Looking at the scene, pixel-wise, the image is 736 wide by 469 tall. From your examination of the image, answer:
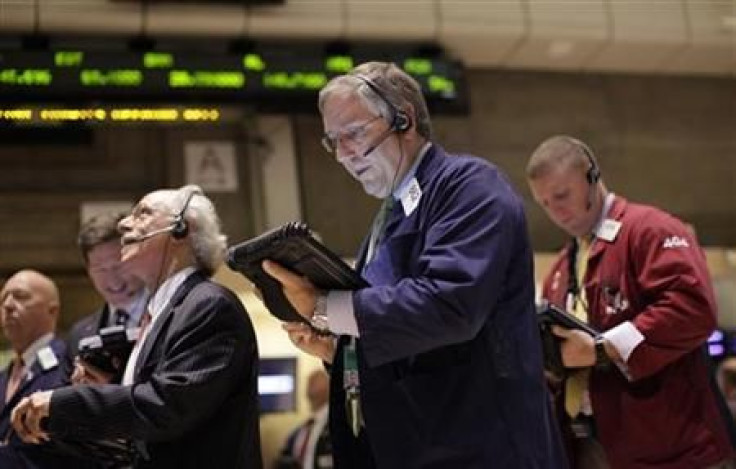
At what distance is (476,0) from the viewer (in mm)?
6941

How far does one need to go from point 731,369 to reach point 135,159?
442 cm

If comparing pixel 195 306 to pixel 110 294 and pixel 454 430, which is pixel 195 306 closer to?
pixel 454 430

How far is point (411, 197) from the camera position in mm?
2363

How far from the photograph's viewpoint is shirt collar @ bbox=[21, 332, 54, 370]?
420cm

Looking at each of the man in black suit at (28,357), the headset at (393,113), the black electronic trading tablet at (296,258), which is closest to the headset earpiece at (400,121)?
the headset at (393,113)

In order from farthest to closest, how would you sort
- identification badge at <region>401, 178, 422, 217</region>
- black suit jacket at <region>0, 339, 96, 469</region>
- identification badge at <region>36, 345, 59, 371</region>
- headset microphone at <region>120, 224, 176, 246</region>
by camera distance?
1. identification badge at <region>36, 345, 59, 371</region>
2. black suit jacket at <region>0, 339, 96, 469</region>
3. headset microphone at <region>120, 224, 176, 246</region>
4. identification badge at <region>401, 178, 422, 217</region>

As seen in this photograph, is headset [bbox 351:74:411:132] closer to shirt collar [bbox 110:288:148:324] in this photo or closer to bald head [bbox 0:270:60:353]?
shirt collar [bbox 110:288:148:324]

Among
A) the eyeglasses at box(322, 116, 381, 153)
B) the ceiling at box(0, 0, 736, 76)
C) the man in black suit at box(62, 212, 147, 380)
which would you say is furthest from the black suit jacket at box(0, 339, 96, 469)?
the ceiling at box(0, 0, 736, 76)

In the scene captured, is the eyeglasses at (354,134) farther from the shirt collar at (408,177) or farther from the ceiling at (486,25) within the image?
the ceiling at (486,25)

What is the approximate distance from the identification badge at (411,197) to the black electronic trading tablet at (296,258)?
22 centimetres

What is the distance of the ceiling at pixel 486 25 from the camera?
20.7ft

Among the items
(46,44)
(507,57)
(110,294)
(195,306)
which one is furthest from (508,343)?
(507,57)

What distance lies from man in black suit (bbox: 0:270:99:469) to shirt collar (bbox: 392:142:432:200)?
5.66 feet

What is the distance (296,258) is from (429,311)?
0.31 m
